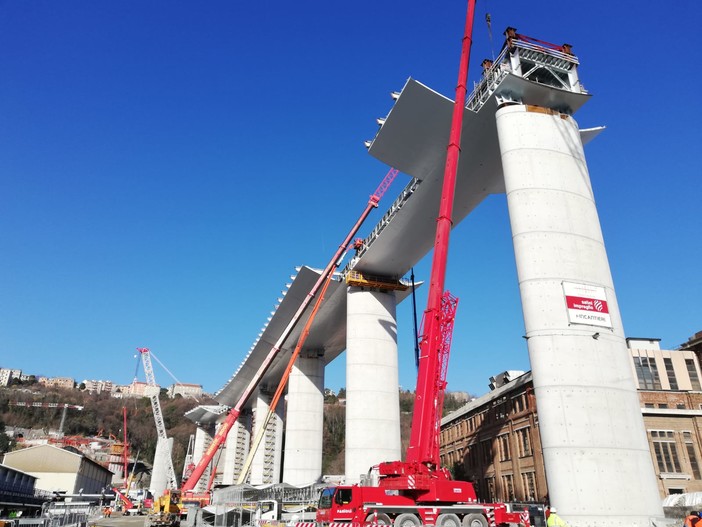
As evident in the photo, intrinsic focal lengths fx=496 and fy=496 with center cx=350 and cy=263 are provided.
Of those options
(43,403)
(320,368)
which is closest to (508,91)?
(320,368)

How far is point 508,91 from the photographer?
24078 millimetres

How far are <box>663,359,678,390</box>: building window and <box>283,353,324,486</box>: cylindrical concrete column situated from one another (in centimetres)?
3401

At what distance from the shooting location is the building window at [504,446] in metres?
41.8

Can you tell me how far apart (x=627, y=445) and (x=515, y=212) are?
1006cm

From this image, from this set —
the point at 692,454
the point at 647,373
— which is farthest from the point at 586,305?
the point at 647,373

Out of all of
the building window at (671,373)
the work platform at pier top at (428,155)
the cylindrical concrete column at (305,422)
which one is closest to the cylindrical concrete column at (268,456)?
the cylindrical concrete column at (305,422)

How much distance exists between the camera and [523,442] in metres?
38.9

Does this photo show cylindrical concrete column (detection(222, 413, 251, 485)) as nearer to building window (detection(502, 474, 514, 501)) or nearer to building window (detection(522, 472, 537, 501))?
building window (detection(502, 474, 514, 501))

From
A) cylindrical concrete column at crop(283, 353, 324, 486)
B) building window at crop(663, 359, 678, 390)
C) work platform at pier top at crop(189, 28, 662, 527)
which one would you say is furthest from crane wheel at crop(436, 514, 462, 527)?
cylindrical concrete column at crop(283, 353, 324, 486)

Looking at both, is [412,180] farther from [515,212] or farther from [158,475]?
[158,475]

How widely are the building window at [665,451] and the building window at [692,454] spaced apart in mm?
952

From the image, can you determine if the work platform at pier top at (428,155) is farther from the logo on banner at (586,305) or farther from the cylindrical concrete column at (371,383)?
the logo on banner at (586,305)

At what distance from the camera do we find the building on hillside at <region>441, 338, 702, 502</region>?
3475cm

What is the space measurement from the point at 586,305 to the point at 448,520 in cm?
990
